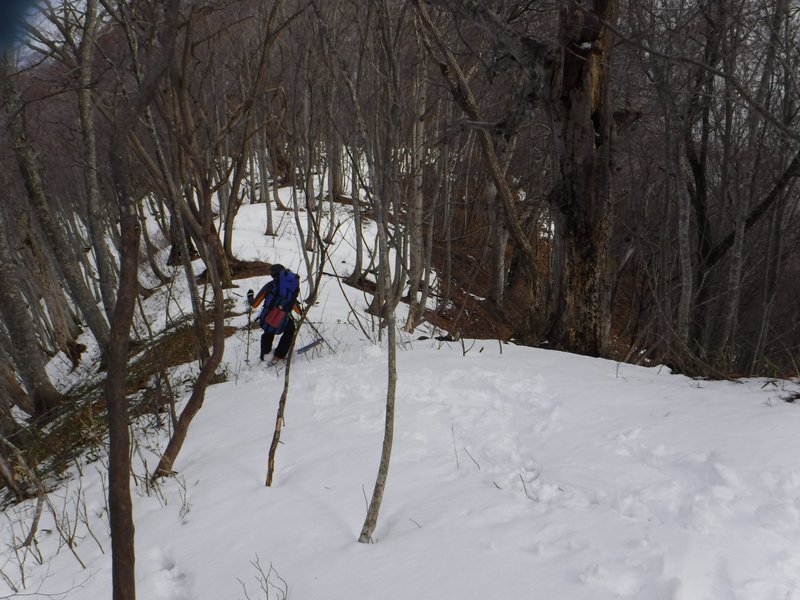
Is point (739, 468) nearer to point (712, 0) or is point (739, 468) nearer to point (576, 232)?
point (576, 232)

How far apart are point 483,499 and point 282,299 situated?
199 inches

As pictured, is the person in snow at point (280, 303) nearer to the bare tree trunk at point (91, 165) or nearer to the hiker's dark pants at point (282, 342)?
the hiker's dark pants at point (282, 342)

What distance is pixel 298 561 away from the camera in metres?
2.96

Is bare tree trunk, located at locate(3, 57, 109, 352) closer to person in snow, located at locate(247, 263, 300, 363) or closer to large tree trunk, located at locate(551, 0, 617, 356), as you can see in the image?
person in snow, located at locate(247, 263, 300, 363)

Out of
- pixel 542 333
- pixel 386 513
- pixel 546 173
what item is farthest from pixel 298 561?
pixel 546 173

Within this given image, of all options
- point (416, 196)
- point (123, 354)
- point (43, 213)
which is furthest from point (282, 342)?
point (123, 354)

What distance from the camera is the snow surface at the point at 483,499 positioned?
2.38 meters

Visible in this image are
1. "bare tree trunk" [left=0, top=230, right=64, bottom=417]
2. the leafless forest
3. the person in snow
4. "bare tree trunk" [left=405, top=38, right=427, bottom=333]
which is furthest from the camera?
"bare tree trunk" [left=0, top=230, right=64, bottom=417]

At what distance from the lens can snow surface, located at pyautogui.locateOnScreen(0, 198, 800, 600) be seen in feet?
7.79

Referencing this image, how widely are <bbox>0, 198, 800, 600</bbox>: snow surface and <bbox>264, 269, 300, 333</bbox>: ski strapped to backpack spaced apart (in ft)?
7.30

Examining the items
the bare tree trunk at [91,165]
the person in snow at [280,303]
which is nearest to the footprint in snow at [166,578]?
the person in snow at [280,303]

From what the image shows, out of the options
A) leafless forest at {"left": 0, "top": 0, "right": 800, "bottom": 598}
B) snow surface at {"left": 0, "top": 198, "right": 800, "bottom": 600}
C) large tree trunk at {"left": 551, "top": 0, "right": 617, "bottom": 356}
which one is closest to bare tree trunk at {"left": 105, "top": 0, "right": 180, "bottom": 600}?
leafless forest at {"left": 0, "top": 0, "right": 800, "bottom": 598}

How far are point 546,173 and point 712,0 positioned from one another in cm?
756

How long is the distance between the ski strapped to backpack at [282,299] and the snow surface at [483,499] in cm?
222
